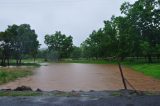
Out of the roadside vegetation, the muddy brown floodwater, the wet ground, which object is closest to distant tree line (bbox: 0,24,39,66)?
the roadside vegetation

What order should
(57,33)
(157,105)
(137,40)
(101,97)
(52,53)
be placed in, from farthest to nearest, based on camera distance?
(57,33)
(52,53)
(137,40)
(101,97)
(157,105)

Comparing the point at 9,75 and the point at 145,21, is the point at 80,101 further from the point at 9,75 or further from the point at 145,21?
the point at 145,21

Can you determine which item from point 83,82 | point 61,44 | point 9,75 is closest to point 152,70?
point 83,82

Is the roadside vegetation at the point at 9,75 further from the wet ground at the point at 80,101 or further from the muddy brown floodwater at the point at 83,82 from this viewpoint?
the wet ground at the point at 80,101

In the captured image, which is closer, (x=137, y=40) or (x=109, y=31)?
(x=137, y=40)

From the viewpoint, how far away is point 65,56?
124625mm

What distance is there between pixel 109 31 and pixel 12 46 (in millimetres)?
24936

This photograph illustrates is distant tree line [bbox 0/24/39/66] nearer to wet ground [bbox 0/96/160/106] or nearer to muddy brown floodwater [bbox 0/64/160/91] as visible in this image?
muddy brown floodwater [bbox 0/64/160/91]

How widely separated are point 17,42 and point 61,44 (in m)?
47.0

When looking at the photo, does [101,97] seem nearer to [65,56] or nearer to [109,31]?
[109,31]

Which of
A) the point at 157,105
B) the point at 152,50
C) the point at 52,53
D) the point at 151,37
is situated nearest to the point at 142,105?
the point at 157,105

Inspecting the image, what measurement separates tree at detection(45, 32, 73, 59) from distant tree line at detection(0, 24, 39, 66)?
2492cm

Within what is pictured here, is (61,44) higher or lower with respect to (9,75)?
higher

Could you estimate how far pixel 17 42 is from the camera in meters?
77.9
